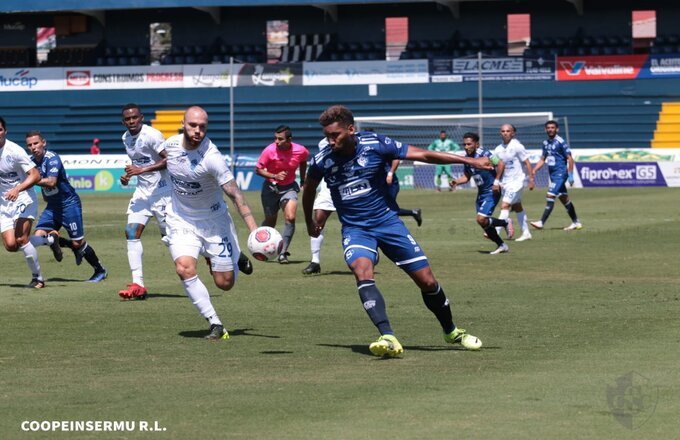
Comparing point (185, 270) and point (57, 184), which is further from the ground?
point (57, 184)

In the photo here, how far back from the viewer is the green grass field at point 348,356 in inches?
302

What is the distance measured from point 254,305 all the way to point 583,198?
2542 cm

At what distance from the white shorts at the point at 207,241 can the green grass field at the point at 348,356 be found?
0.76m

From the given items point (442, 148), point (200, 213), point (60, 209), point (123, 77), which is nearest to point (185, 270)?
point (200, 213)

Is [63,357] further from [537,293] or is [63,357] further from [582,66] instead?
[582,66]

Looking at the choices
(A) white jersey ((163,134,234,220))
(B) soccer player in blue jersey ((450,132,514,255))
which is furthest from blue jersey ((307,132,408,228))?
(B) soccer player in blue jersey ((450,132,514,255))

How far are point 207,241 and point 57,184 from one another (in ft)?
20.2

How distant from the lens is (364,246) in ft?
34.7

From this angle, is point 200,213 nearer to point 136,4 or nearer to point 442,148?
point 442,148

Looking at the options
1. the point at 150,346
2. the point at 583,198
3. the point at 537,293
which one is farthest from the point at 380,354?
the point at 583,198

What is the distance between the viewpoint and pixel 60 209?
1753 centimetres

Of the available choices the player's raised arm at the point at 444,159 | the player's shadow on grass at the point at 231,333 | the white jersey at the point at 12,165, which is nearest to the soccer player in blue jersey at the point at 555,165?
the white jersey at the point at 12,165

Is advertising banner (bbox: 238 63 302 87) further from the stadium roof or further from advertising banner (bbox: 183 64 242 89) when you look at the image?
the stadium roof

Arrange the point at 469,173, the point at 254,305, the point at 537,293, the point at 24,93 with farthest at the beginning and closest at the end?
the point at 24,93, the point at 469,173, the point at 537,293, the point at 254,305
